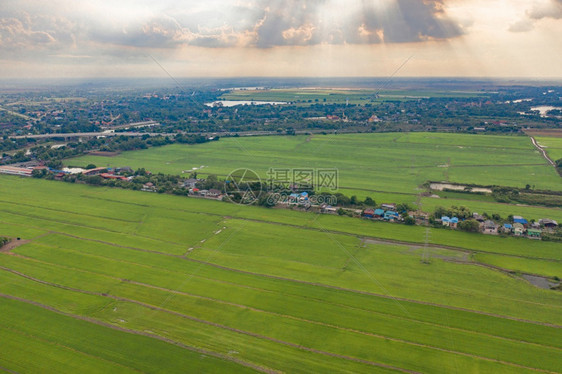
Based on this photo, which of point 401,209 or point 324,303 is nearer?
point 324,303

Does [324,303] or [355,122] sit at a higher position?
[355,122]

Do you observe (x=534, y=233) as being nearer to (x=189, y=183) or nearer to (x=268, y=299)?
(x=268, y=299)

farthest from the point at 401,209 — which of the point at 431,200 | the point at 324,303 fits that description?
the point at 324,303

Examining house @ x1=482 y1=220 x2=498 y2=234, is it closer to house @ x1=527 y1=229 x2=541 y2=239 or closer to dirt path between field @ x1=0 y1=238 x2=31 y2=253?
house @ x1=527 y1=229 x2=541 y2=239

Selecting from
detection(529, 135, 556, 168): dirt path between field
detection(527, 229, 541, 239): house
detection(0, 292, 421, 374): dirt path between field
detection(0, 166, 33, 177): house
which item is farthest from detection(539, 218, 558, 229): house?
detection(0, 166, 33, 177): house

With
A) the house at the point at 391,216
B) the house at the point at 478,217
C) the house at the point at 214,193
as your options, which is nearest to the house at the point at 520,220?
the house at the point at 478,217

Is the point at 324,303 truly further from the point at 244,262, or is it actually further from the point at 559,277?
the point at 559,277
